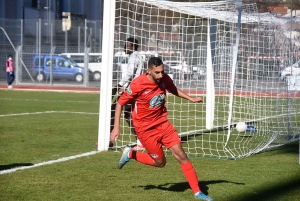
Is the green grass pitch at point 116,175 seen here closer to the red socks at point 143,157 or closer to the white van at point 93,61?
the red socks at point 143,157

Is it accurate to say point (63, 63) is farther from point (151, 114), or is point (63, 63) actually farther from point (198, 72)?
point (151, 114)

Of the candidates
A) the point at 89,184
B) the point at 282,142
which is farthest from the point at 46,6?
the point at 89,184

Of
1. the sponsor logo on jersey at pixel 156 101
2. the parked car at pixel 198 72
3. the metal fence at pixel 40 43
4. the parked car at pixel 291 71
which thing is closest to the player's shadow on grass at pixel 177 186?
the sponsor logo on jersey at pixel 156 101

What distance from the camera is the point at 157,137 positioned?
7.68 metres

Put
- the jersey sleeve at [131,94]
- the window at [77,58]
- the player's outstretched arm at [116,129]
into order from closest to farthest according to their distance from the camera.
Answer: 1. the player's outstretched arm at [116,129]
2. the jersey sleeve at [131,94]
3. the window at [77,58]

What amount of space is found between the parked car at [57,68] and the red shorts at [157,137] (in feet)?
99.0

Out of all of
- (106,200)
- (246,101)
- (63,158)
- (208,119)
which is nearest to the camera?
(106,200)

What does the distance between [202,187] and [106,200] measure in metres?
1.44

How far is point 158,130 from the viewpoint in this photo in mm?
7711

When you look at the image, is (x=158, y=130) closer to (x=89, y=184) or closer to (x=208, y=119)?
(x=89, y=184)

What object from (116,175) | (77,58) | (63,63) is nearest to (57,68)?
(63,63)

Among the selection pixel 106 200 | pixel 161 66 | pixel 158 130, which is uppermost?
pixel 161 66

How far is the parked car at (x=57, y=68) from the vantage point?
37.9 metres

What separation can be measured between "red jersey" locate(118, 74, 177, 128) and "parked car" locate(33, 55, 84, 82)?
3008 centimetres
